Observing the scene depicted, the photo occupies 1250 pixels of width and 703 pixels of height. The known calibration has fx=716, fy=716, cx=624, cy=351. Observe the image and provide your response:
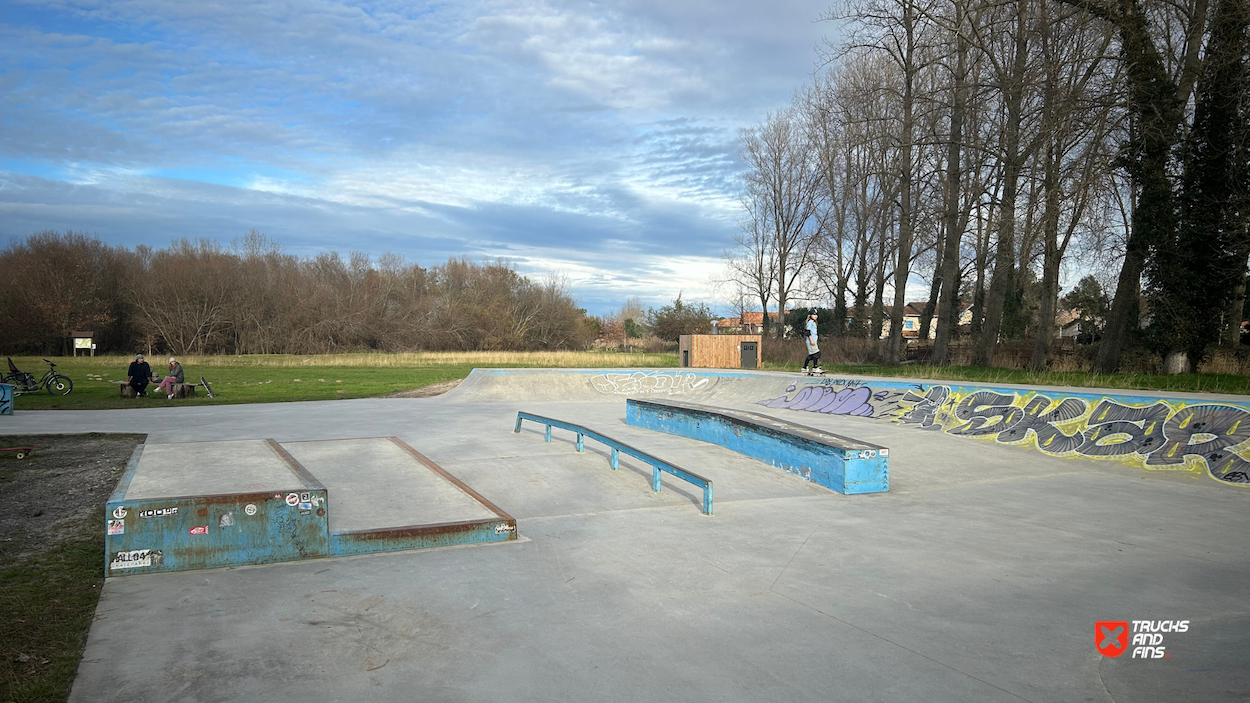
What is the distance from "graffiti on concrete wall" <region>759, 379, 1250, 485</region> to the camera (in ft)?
29.8

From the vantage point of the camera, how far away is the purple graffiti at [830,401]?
1479cm

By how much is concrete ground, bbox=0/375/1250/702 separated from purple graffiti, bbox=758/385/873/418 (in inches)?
255

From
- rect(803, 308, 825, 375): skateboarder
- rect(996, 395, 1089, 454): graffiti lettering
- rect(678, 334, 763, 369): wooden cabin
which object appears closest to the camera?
rect(996, 395, 1089, 454): graffiti lettering

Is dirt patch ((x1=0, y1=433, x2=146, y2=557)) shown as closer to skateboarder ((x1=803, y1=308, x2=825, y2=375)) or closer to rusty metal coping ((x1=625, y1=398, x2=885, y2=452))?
rusty metal coping ((x1=625, y1=398, x2=885, y2=452))

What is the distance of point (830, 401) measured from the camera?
1560cm

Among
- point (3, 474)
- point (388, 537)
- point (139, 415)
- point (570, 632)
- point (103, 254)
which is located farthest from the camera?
point (103, 254)

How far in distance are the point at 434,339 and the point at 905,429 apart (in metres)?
48.4

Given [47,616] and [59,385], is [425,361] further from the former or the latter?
[47,616]

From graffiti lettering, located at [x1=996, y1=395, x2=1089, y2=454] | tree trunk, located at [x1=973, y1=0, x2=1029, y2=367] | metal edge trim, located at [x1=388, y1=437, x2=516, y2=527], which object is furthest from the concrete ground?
tree trunk, located at [x1=973, y1=0, x2=1029, y2=367]

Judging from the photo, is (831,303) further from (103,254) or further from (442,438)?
(103,254)

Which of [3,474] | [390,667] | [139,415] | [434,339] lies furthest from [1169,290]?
[434,339]

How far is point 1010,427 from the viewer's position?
11.5 metres

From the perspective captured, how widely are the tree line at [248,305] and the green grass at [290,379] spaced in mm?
10363

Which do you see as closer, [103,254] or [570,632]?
[570,632]
